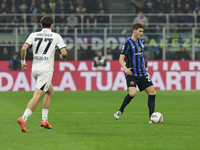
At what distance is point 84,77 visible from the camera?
61.3ft

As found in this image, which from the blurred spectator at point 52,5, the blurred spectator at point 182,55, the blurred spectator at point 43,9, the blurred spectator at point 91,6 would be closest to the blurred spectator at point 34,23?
the blurred spectator at point 43,9

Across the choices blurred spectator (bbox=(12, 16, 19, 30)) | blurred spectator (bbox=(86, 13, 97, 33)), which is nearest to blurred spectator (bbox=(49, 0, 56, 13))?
blurred spectator (bbox=(12, 16, 19, 30))

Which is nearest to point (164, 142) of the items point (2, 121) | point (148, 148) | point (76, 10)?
point (148, 148)

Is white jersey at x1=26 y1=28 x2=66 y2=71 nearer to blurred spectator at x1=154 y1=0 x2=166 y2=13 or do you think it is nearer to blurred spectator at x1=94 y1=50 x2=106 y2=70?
blurred spectator at x1=94 y1=50 x2=106 y2=70

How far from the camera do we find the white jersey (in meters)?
6.70

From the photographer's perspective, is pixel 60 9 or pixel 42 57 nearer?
pixel 42 57

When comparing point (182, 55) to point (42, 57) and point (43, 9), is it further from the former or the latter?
point (42, 57)

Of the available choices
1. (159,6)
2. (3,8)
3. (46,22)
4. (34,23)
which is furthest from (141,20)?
(46,22)

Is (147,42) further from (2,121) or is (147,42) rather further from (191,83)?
(2,121)

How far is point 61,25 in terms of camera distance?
72.5 ft

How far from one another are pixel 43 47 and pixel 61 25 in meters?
15.6

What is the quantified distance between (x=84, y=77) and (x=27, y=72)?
250 centimetres

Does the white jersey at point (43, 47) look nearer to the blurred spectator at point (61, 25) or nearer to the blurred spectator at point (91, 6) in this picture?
the blurred spectator at point (61, 25)

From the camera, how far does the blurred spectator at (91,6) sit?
81.3 ft
